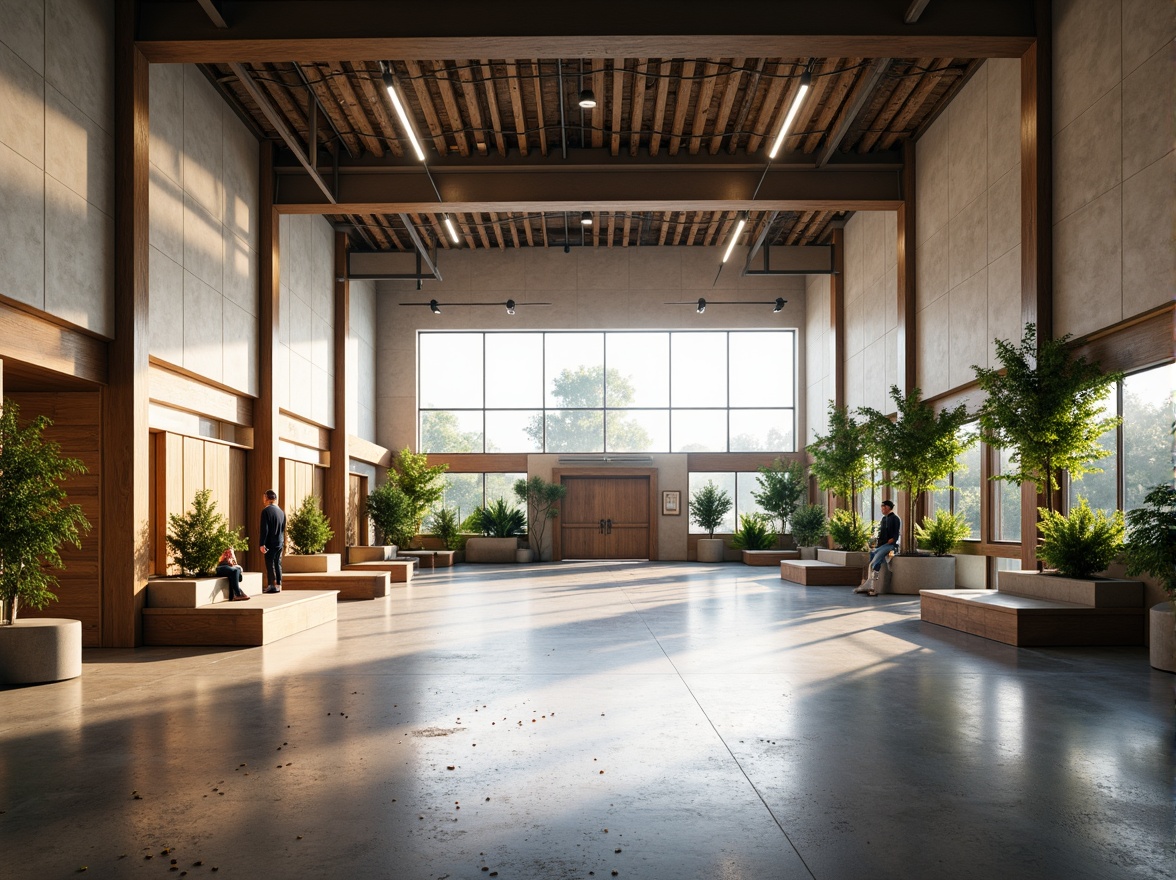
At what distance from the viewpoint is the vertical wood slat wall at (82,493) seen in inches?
379

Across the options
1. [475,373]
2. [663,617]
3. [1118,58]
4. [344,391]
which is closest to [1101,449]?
[1118,58]

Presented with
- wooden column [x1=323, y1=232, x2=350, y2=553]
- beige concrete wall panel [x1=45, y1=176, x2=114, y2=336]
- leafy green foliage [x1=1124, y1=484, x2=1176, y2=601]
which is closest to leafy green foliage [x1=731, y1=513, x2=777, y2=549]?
wooden column [x1=323, y1=232, x2=350, y2=553]

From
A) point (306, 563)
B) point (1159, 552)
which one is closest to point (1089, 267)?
point (1159, 552)

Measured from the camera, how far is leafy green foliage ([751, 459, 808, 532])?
24.6 m

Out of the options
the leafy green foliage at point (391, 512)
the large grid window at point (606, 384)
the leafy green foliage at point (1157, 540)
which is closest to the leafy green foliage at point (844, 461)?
the large grid window at point (606, 384)

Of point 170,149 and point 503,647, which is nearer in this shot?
point 503,647

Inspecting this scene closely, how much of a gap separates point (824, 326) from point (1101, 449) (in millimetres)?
13686

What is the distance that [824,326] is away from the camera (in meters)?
23.7

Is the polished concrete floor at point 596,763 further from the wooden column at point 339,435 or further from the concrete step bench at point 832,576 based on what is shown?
the wooden column at point 339,435

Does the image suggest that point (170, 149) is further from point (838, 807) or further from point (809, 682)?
point (838, 807)

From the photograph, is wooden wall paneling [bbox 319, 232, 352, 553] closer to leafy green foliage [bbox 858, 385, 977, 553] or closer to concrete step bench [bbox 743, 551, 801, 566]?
concrete step bench [bbox 743, 551, 801, 566]

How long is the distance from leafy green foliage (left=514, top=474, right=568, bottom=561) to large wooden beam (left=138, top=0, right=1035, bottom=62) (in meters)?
16.4

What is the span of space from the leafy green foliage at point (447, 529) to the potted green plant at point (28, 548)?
17.2 m

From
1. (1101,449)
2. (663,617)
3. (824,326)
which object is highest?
(824,326)
